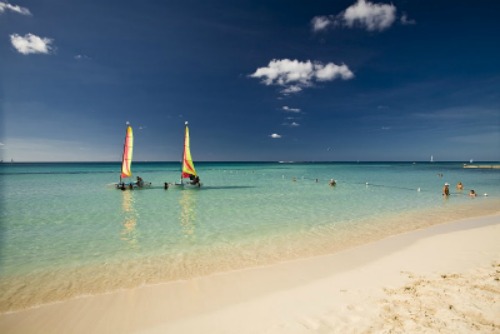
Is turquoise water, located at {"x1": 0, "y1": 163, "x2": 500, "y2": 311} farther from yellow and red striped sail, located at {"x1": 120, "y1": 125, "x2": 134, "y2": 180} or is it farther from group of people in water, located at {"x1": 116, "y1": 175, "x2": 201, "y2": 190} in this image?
group of people in water, located at {"x1": 116, "y1": 175, "x2": 201, "y2": 190}

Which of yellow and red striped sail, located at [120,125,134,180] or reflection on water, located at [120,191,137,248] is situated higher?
yellow and red striped sail, located at [120,125,134,180]

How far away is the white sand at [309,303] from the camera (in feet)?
18.7

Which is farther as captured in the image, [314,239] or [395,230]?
[395,230]

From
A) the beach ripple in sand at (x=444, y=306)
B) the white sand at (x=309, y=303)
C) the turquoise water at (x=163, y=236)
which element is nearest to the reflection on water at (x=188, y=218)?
the turquoise water at (x=163, y=236)

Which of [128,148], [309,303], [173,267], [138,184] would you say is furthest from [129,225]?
[138,184]

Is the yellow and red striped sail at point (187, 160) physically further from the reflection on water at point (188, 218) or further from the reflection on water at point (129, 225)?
the reflection on water at point (129, 225)

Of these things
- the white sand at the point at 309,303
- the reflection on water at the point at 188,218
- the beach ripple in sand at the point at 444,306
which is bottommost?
the reflection on water at the point at 188,218

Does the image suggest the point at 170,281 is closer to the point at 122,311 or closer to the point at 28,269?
the point at 122,311

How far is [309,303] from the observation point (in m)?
6.71

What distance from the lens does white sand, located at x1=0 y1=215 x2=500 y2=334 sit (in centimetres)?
569

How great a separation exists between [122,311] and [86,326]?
78 centimetres

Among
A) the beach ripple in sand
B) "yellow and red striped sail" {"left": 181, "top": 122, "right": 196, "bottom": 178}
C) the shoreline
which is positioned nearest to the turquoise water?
the shoreline

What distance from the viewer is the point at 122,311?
671 centimetres

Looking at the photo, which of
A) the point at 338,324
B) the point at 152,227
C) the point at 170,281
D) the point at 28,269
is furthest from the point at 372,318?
the point at 152,227
